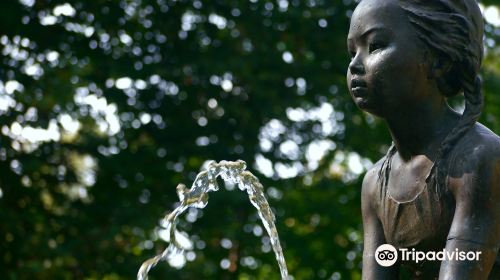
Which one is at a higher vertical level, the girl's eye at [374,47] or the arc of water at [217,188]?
the girl's eye at [374,47]

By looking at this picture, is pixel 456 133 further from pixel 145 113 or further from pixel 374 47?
pixel 145 113

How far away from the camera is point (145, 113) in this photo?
13.0m

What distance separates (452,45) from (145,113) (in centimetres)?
908

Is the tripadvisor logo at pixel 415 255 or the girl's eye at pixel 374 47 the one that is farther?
the girl's eye at pixel 374 47

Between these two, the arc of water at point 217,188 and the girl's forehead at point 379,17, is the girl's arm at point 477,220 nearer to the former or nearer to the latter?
the girl's forehead at point 379,17

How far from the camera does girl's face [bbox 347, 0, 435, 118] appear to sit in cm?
416

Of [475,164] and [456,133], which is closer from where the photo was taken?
[475,164]

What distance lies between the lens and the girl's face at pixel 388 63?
164 inches

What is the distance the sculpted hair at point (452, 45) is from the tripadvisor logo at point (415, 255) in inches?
11.2

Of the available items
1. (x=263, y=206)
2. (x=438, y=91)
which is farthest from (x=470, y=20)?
(x=263, y=206)

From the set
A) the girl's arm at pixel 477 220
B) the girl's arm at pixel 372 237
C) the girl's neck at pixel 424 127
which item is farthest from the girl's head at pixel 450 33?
the girl's arm at pixel 372 237

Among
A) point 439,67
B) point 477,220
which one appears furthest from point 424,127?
point 477,220

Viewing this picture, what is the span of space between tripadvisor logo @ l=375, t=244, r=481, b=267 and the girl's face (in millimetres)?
576

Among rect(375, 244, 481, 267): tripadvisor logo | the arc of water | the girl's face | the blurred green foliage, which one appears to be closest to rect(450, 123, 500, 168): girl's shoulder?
the girl's face
